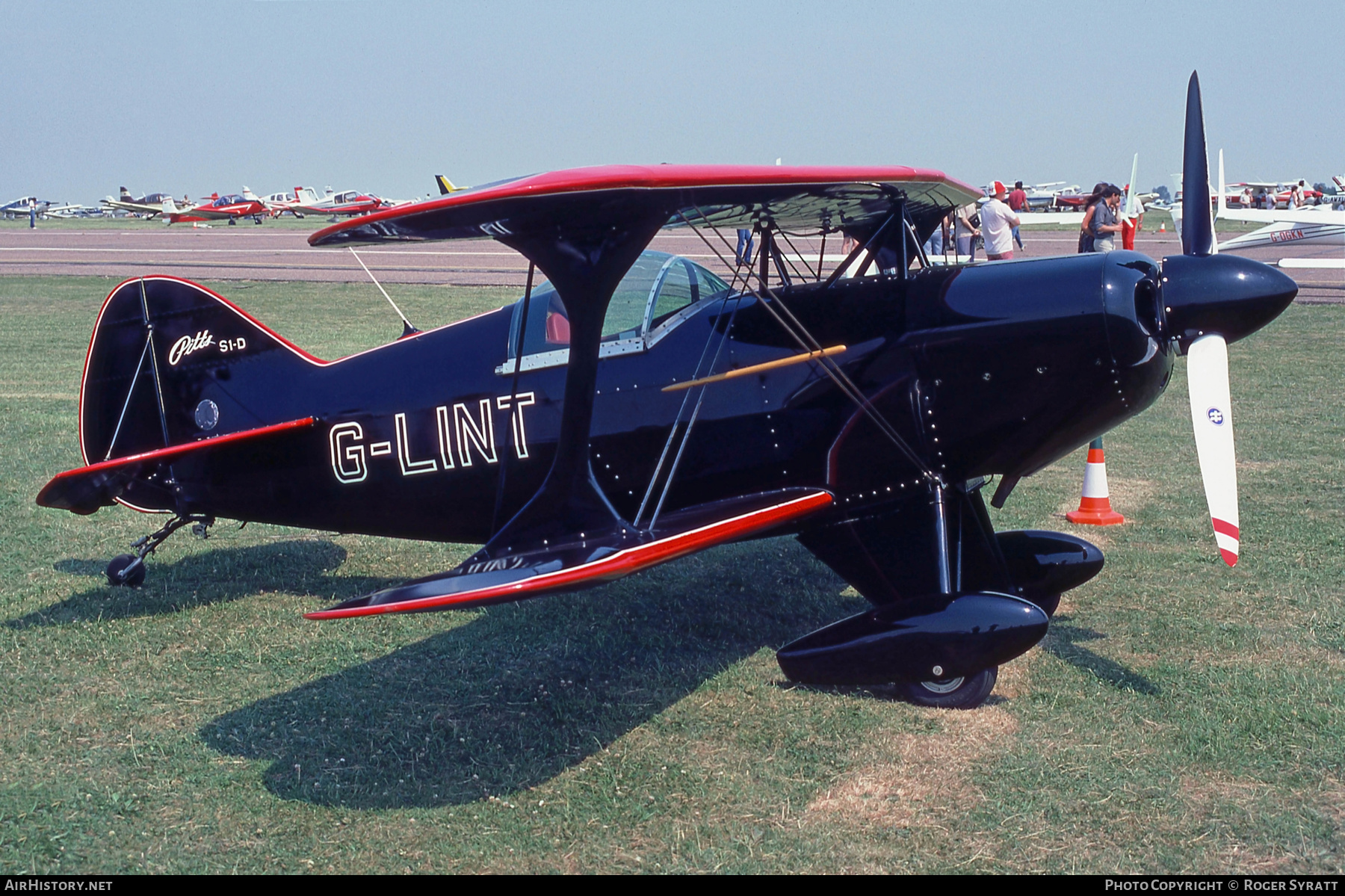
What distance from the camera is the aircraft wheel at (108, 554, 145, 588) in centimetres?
635

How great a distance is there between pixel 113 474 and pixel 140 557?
0.72 meters

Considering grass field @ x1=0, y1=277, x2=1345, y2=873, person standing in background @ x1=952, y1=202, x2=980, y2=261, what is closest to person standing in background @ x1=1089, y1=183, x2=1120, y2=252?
person standing in background @ x1=952, y1=202, x2=980, y2=261

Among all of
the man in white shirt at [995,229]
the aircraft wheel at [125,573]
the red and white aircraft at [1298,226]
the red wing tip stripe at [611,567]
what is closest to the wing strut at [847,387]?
the red wing tip stripe at [611,567]

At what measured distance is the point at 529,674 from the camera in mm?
5230

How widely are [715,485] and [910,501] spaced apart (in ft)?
3.08

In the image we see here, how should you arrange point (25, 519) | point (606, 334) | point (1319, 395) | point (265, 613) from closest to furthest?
point (606, 334) → point (265, 613) → point (25, 519) → point (1319, 395)

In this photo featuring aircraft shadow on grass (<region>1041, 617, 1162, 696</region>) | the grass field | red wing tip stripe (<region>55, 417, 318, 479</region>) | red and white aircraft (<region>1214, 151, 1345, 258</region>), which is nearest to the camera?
the grass field

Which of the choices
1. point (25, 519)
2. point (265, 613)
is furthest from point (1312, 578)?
point (25, 519)

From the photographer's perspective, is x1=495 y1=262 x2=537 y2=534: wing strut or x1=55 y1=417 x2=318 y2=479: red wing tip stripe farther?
x1=55 y1=417 x2=318 y2=479: red wing tip stripe

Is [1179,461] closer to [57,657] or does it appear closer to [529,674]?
[529,674]

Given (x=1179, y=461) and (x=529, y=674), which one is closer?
(x=529, y=674)

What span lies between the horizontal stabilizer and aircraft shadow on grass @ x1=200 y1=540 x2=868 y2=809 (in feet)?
3.74

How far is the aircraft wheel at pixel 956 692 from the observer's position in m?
4.79

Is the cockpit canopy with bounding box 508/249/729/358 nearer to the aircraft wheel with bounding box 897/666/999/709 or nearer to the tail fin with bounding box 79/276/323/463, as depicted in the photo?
the tail fin with bounding box 79/276/323/463
